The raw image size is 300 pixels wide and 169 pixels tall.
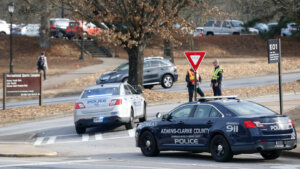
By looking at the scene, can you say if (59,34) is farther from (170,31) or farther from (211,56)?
(170,31)

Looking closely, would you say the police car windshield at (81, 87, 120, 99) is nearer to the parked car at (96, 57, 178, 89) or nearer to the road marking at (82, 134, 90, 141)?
the road marking at (82, 134, 90, 141)

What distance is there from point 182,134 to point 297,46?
41.9 m

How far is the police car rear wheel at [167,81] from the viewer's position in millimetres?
34781

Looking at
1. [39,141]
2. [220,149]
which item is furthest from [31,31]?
[220,149]

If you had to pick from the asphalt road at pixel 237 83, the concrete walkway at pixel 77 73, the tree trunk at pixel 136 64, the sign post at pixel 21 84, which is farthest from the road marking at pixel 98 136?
the concrete walkway at pixel 77 73

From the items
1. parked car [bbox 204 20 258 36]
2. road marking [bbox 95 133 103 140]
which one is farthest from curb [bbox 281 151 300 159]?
parked car [bbox 204 20 258 36]

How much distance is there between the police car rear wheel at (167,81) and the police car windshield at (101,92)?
14546 mm

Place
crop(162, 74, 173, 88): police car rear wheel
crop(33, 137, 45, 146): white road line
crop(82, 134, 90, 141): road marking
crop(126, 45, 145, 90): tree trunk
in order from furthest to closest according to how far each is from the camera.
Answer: crop(162, 74, 173, 88): police car rear wheel, crop(126, 45, 145, 90): tree trunk, crop(82, 134, 90, 141): road marking, crop(33, 137, 45, 146): white road line

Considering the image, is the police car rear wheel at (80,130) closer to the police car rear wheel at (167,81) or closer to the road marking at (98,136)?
the road marking at (98,136)

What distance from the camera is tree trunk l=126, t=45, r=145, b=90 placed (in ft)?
96.9

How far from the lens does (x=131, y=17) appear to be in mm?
27828

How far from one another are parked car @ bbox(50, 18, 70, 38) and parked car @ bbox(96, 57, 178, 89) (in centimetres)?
2693

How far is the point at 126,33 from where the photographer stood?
28391 millimetres

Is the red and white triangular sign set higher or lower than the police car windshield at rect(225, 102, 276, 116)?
higher
